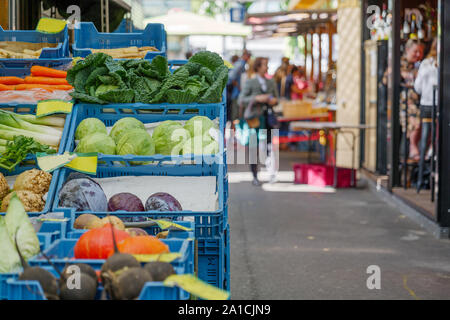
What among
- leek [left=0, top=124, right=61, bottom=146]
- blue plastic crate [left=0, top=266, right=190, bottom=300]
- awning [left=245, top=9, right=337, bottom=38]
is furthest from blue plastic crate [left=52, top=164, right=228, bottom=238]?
awning [left=245, top=9, right=337, bottom=38]

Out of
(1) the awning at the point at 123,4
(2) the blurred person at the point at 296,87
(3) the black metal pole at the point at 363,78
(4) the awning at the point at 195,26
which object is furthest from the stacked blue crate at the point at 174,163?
(2) the blurred person at the point at 296,87

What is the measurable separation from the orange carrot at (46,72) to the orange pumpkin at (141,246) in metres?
2.49

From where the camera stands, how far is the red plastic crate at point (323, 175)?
37.2ft

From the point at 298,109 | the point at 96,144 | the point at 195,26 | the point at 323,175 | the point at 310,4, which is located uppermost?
the point at 310,4

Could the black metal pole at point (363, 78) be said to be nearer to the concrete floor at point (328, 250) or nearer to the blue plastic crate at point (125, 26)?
the concrete floor at point (328, 250)

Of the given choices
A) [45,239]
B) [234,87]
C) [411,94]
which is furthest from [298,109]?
[45,239]

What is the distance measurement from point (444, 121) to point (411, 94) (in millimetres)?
2647

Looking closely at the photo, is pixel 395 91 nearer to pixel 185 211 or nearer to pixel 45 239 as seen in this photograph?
pixel 185 211

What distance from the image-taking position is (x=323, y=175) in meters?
11.4

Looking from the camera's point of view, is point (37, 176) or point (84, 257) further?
point (37, 176)
